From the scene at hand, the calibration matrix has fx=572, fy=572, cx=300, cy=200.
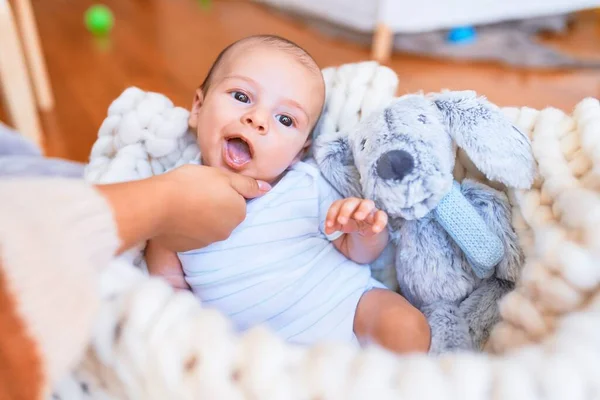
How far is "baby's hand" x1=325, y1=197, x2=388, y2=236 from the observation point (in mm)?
600

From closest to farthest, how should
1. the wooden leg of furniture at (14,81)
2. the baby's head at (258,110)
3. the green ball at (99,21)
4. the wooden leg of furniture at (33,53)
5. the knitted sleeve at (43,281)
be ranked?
1. the knitted sleeve at (43,281)
2. the baby's head at (258,110)
3. the wooden leg of furniture at (14,81)
4. the wooden leg of furniture at (33,53)
5. the green ball at (99,21)

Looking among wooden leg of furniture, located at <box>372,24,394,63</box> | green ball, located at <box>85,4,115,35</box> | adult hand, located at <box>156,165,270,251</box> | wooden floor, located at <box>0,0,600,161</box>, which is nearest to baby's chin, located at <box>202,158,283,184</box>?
adult hand, located at <box>156,165,270,251</box>

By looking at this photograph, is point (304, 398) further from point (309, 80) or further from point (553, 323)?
point (309, 80)

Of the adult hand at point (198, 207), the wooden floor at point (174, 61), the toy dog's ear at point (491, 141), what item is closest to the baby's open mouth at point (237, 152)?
the adult hand at point (198, 207)

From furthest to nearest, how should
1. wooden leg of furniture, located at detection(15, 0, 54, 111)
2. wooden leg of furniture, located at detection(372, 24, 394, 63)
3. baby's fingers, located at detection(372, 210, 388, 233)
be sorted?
wooden leg of furniture, located at detection(372, 24, 394, 63) → wooden leg of furniture, located at detection(15, 0, 54, 111) → baby's fingers, located at detection(372, 210, 388, 233)

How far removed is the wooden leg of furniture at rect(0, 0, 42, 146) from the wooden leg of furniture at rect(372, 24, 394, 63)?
41.8 inches

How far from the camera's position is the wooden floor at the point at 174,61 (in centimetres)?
163

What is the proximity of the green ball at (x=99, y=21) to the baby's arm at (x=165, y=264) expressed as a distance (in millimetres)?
1620

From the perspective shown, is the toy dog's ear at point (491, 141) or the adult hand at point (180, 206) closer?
the adult hand at point (180, 206)

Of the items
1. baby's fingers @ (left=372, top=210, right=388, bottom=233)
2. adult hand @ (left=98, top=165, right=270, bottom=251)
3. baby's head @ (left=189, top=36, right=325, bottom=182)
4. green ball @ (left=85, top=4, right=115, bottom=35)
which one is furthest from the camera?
green ball @ (left=85, top=4, right=115, bottom=35)

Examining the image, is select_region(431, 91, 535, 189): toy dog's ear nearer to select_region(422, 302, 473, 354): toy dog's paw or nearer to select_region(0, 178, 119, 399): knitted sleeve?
select_region(422, 302, 473, 354): toy dog's paw

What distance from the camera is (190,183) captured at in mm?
507

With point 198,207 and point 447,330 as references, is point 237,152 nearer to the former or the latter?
point 198,207

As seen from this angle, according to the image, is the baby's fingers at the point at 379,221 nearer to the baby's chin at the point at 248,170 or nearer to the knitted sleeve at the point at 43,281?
the baby's chin at the point at 248,170
